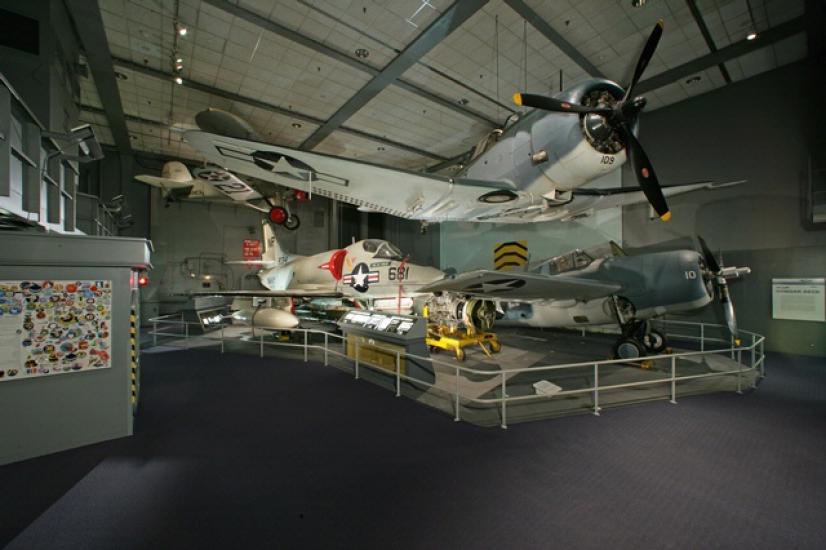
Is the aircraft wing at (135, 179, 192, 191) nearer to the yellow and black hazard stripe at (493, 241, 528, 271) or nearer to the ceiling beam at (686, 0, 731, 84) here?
the yellow and black hazard stripe at (493, 241, 528, 271)

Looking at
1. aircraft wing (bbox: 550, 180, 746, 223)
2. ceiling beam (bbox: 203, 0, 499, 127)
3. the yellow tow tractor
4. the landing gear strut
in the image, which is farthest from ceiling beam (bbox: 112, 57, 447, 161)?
the landing gear strut

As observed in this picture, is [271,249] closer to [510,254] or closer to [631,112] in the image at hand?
[510,254]

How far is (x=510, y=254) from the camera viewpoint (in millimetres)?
12656

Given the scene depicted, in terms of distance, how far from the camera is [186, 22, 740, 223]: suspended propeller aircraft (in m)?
5.12

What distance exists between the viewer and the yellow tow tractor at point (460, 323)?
752 centimetres

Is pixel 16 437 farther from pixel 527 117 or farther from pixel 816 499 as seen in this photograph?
pixel 527 117

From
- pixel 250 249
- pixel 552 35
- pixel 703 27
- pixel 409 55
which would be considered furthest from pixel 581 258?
pixel 250 249

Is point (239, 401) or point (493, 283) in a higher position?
point (493, 283)

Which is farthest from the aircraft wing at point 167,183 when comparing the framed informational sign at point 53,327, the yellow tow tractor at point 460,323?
the yellow tow tractor at point 460,323

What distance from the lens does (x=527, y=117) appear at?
6.64 metres

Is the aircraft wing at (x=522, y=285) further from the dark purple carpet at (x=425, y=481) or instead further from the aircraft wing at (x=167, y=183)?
the aircraft wing at (x=167, y=183)

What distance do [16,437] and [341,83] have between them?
29.8 feet

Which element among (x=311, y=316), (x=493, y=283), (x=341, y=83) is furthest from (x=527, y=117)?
(x=311, y=316)

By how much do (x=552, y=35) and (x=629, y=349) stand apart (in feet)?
23.0
